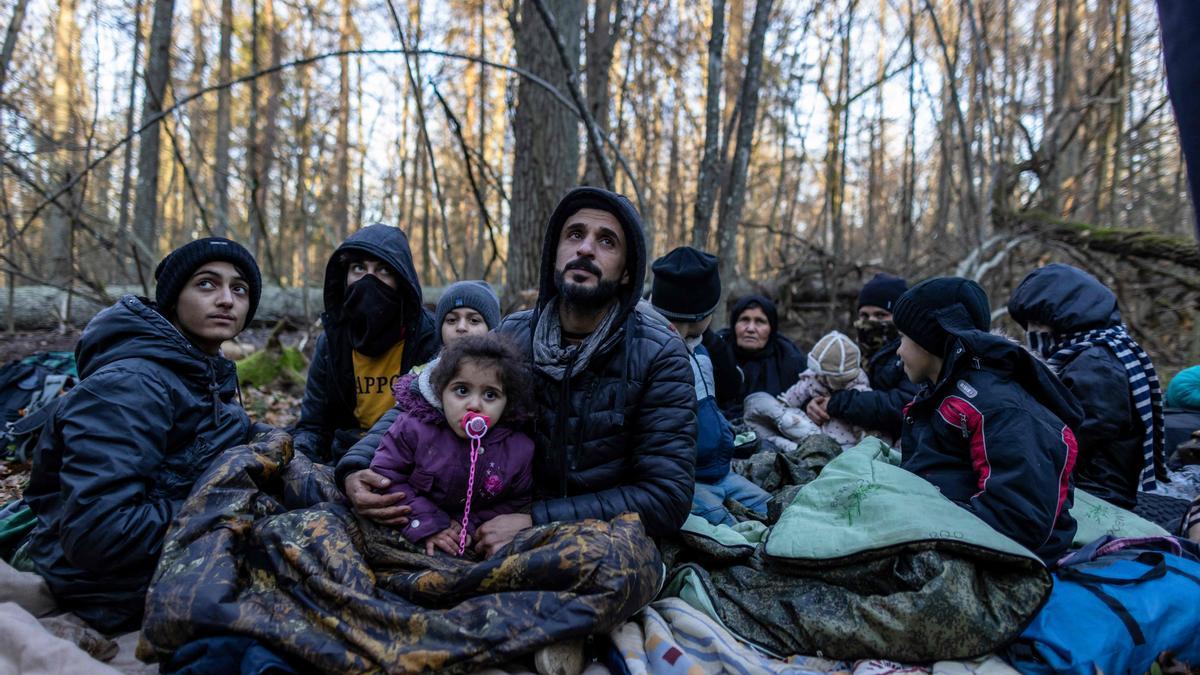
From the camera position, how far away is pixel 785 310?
26.2 feet

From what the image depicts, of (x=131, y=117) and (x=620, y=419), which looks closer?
(x=620, y=419)

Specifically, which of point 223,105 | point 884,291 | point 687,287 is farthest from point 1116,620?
point 223,105

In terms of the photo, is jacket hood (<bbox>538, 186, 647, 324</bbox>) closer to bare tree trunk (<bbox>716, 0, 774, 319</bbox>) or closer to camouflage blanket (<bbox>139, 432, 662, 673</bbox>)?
camouflage blanket (<bbox>139, 432, 662, 673</bbox>)

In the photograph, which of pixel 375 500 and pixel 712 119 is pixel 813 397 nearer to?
pixel 712 119

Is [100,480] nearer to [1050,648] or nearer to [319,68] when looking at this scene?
[1050,648]

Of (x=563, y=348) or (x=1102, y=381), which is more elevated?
(x=563, y=348)

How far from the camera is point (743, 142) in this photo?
5.41 metres

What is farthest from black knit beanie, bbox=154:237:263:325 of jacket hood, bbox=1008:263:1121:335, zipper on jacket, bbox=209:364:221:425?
jacket hood, bbox=1008:263:1121:335

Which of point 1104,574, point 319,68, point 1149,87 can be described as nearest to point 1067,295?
point 1104,574

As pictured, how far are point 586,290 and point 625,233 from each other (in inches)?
11.9

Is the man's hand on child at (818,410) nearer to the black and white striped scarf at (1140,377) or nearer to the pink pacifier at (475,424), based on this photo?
the black and white striped scarf at (1140,377)

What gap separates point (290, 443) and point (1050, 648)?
9.27 feet

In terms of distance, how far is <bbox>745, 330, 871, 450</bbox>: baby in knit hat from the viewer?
13.0 ft

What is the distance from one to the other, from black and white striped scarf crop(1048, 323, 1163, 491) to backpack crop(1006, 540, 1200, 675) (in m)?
0.90
